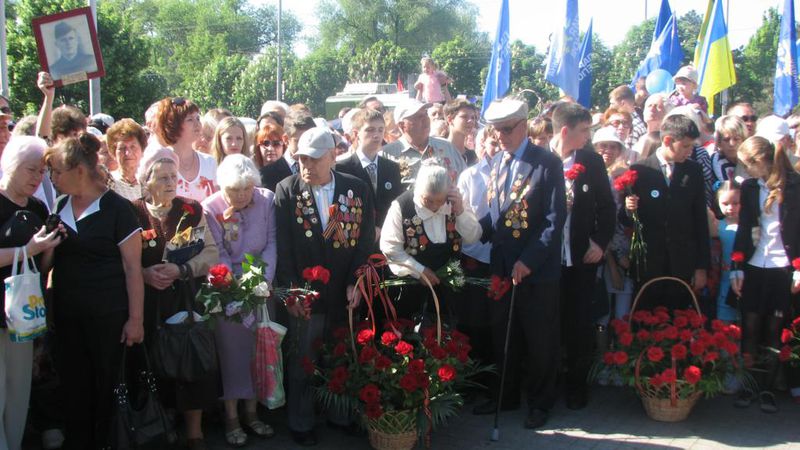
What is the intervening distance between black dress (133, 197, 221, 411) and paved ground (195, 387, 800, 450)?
0.46 meters

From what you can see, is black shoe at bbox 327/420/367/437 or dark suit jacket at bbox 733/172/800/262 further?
dark suit jacket at bbox 733/172/800/262

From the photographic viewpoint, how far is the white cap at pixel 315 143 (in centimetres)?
480

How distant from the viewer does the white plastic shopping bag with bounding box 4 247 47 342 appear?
3.89 meters

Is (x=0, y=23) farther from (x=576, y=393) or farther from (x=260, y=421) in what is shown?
(x=576, y=393)

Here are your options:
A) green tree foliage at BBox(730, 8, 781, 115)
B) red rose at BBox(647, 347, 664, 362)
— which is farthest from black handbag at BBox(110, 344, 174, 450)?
green tree foliage at BBox(730, 8, 781, 115)

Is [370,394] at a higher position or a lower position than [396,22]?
lower

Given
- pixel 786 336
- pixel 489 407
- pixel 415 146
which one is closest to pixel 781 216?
pixel 786 336

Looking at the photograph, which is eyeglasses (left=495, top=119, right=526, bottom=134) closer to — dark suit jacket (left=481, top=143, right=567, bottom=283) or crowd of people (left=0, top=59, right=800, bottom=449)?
crowd of people (left=0, top=59, right=800, bottom=449)

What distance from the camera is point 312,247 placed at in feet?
16.1

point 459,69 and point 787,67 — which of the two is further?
point 459,69

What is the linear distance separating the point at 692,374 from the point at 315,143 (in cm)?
291

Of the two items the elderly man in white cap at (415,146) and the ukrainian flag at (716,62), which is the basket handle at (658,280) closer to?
the elderly man in white cap at (415,146)

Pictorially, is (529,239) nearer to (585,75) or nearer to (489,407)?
(489,407)

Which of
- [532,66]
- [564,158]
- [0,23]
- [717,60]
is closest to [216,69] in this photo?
[532,66]
